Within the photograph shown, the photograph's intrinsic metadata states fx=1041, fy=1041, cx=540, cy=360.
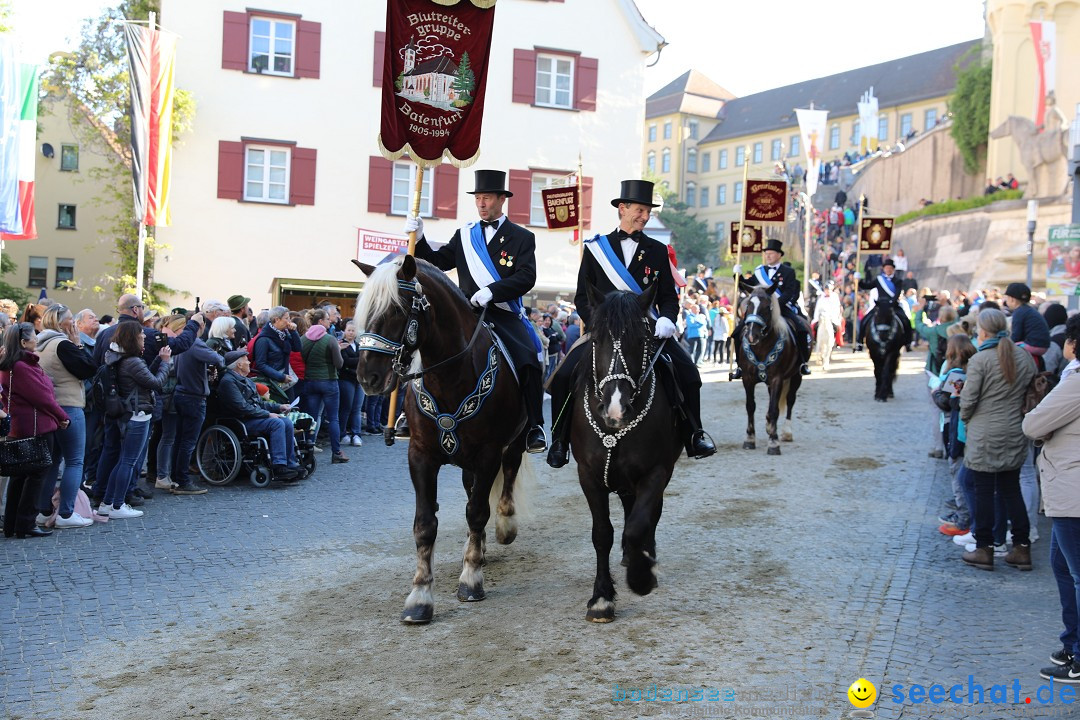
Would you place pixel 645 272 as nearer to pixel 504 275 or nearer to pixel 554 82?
pixel 504 275

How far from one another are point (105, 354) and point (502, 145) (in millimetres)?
20745

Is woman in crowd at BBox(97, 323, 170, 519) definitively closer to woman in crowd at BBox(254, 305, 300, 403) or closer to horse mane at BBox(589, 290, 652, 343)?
woman in crowd at BBox(254, 305, 300, 403)

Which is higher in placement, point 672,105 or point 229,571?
point 672,105

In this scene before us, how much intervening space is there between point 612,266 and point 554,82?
23.9m

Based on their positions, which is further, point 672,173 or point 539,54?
point 672,173

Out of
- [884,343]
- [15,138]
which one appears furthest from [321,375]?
[884,343]

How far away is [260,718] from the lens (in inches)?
194

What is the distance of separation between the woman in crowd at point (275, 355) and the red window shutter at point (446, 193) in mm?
16335

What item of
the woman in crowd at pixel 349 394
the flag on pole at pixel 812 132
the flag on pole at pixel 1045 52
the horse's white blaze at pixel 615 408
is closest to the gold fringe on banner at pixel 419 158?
the horse's white blaze at pixel 615 408

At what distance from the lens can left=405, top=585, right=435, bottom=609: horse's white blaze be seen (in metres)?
6.43

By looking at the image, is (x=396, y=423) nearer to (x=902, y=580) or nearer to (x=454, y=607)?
(x=454, y=607)

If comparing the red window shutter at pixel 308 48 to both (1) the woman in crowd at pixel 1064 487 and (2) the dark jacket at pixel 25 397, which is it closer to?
(2) the dark jacket at pixel 25 397

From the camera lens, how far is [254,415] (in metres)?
11.7

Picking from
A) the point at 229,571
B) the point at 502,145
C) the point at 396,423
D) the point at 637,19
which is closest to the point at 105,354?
the point at 229,571
